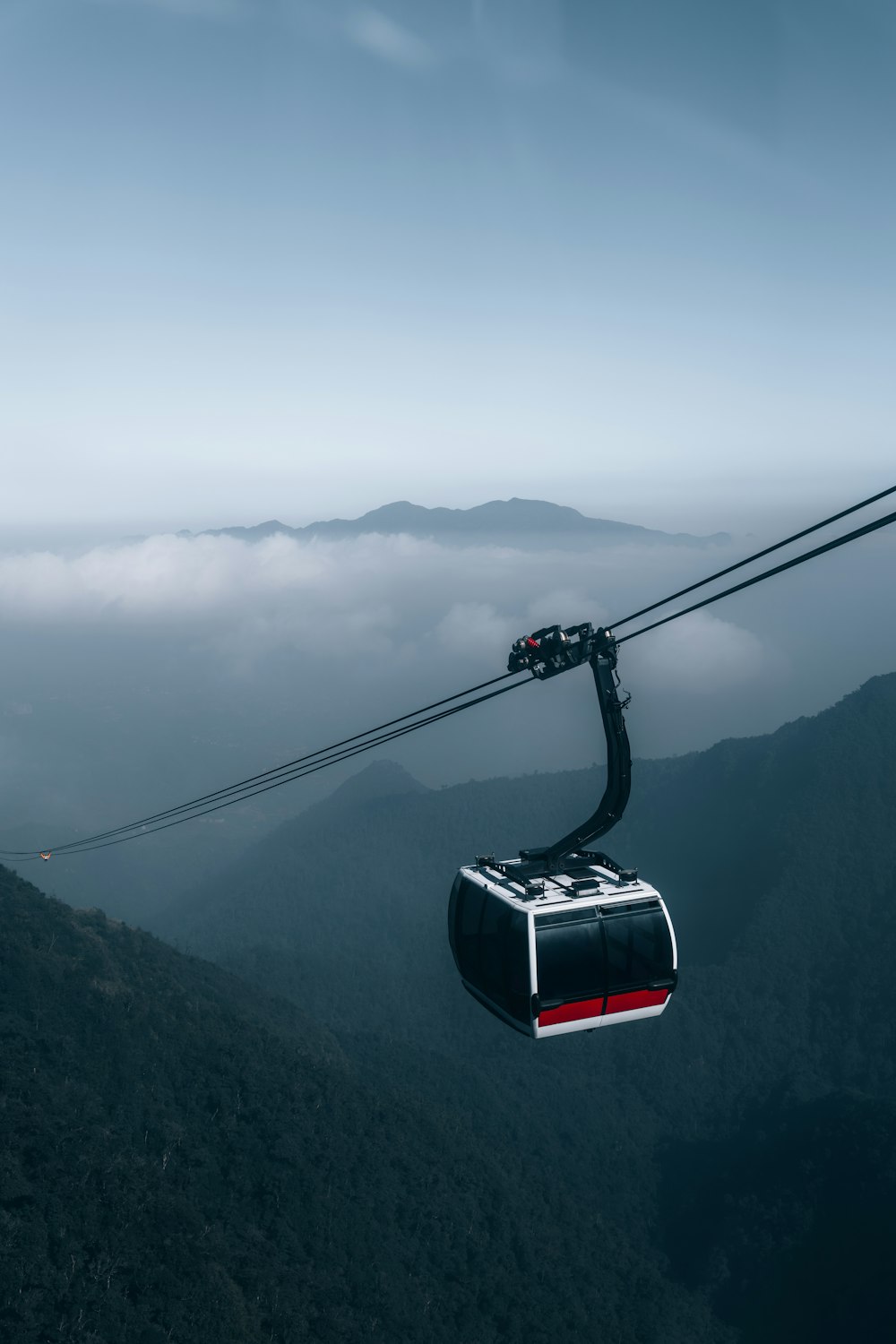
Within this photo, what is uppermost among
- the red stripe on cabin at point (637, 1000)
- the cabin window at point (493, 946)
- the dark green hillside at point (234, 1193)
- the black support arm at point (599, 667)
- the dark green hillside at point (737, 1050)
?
the black support arm at point (599, 667)

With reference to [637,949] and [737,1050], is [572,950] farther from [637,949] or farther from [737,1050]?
[737,1050]

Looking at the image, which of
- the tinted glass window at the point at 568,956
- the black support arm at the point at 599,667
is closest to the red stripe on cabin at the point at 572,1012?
the tinted glass window at the point at 568,956

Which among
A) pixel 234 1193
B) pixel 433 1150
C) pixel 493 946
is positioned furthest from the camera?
pixel 433 1150

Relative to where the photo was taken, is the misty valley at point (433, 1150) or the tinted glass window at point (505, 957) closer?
the tinted glass window at point (505, 957)

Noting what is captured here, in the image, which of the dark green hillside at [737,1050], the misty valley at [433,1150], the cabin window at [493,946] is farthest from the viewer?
the dark green hillside at [737,1050]

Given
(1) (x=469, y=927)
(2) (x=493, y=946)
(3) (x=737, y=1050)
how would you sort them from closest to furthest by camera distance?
(2) (x=493, y=946) < (1) (x=469, y=927) < (3) (x=737, y=1050)

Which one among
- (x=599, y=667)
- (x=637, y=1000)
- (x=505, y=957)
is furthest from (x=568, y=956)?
(x=599, y=667)

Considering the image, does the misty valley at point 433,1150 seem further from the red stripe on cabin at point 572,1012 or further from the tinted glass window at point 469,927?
the red stripe on cabin at point 572,1012
